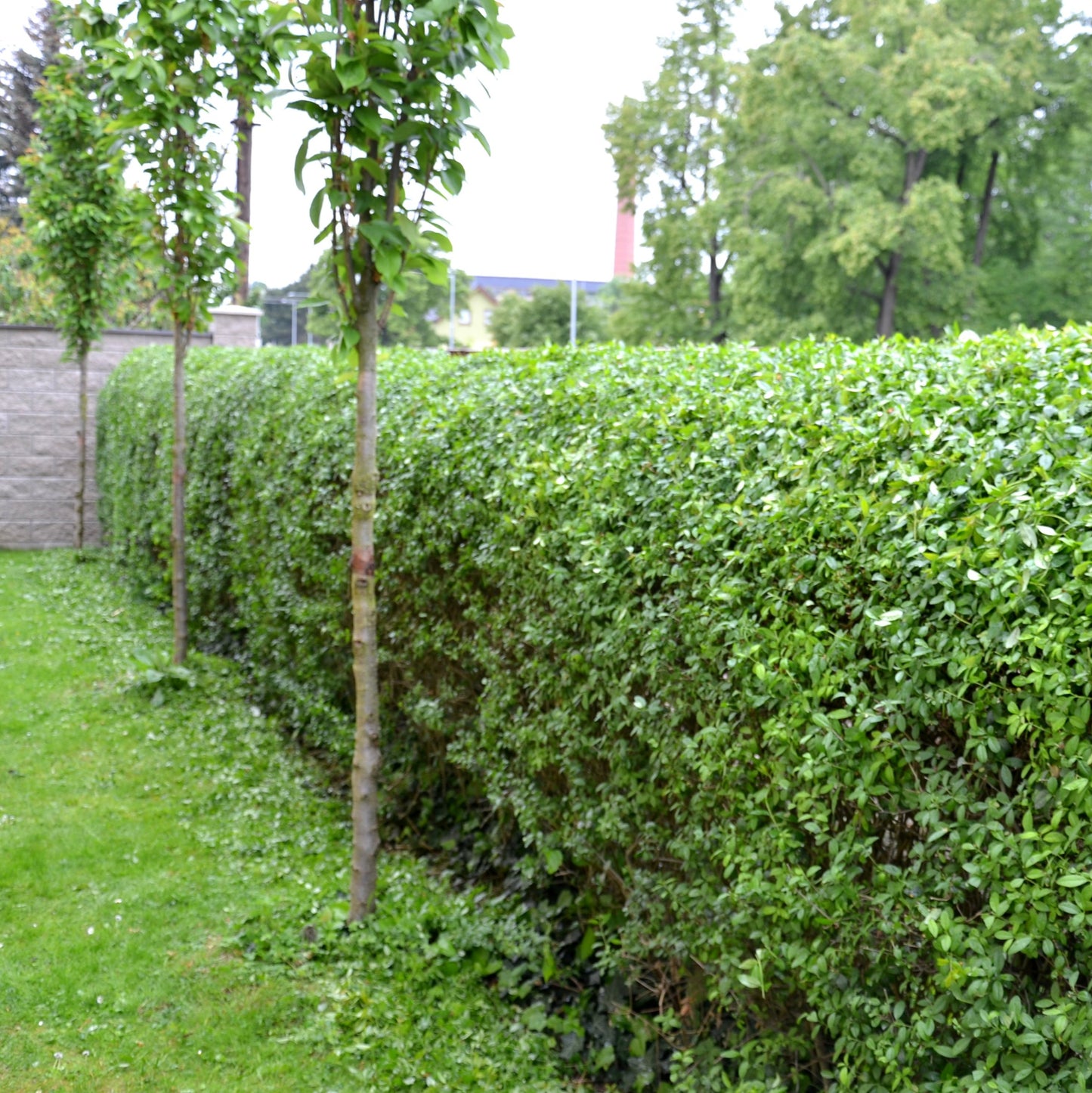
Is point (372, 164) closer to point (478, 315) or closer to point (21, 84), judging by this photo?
point (21, 84)

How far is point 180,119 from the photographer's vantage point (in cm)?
661

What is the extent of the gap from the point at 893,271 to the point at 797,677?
94.2 ft

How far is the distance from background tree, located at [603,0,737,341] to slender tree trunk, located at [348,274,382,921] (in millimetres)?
31753

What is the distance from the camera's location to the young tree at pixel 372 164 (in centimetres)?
377

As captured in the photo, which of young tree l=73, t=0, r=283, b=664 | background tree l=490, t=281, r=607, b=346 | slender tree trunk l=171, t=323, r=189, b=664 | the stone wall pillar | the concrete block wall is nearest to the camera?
young tree l=73, t=0, r=283, b=664

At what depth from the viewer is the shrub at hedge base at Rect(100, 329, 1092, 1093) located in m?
2.08

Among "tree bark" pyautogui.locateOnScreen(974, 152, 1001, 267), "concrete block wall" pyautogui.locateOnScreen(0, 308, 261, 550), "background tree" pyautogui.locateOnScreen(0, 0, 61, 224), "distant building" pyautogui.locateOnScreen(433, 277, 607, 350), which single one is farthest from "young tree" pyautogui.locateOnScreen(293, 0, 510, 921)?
"distant building" pyautogui.locateOnScreen(433, 277, 607, 350)

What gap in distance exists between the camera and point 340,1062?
3463 millimetres

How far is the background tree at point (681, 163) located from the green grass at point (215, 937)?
30.8 metres

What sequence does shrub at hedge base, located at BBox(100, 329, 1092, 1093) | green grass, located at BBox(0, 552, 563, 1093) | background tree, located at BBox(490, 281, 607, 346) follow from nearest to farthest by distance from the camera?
1. shrub at hedge base, located at BBox(100, 329, 1092, 1093)
2. green grass, located at BBox(0, 552, 563, 1093)
3. background tree, located at BBox(490, 281, 607, 346)

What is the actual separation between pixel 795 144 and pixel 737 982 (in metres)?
31.1

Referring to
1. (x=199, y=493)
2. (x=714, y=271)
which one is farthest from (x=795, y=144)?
(x=199, y=493)

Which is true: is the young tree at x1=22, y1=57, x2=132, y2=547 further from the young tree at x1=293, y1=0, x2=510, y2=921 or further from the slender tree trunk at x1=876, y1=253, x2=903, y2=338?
the slender tree trunk at x1=876, y1=253, x2=903, y2=338

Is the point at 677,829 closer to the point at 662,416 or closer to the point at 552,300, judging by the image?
the point at 662,416
